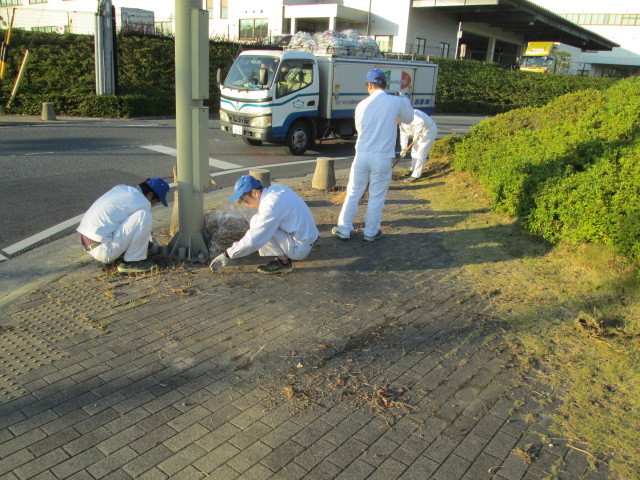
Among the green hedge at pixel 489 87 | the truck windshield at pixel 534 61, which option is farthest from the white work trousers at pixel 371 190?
the truck windshield at pixel 534 61

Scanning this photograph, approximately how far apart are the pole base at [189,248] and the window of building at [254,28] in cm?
3627

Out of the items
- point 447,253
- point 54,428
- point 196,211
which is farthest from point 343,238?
point 54,428

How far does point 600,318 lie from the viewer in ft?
13.6

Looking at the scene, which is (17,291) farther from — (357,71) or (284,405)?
(357,71)

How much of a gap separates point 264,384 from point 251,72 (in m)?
9.78

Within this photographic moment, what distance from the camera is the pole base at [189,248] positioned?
16.7ft

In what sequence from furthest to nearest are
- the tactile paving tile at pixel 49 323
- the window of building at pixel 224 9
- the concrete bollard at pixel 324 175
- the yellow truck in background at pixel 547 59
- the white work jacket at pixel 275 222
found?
the window of building at pixel 224 9 < the yellow truck in background at pixel 547 59 < the concrete bollard at pixel 324 175 < the white work jacket at pixel 275 222 < the tactile paving tile at pixel 49 323

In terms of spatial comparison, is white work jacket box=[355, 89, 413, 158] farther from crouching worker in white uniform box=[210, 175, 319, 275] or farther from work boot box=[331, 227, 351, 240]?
crouching worker in white uniform box=[210, 175, 319, 275]

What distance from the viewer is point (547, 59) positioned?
124 ft

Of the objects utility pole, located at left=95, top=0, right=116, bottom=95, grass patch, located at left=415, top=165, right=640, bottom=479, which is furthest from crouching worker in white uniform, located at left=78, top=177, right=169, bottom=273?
utility pole, located at left=95, top=0, right=116, bottom=95

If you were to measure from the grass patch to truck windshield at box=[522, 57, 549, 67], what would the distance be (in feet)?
119

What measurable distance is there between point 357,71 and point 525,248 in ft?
28.3

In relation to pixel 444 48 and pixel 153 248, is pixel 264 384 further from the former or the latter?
pixel 444 48

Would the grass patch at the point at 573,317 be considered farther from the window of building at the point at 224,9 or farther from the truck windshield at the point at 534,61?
the window of building at the point at 224,9
